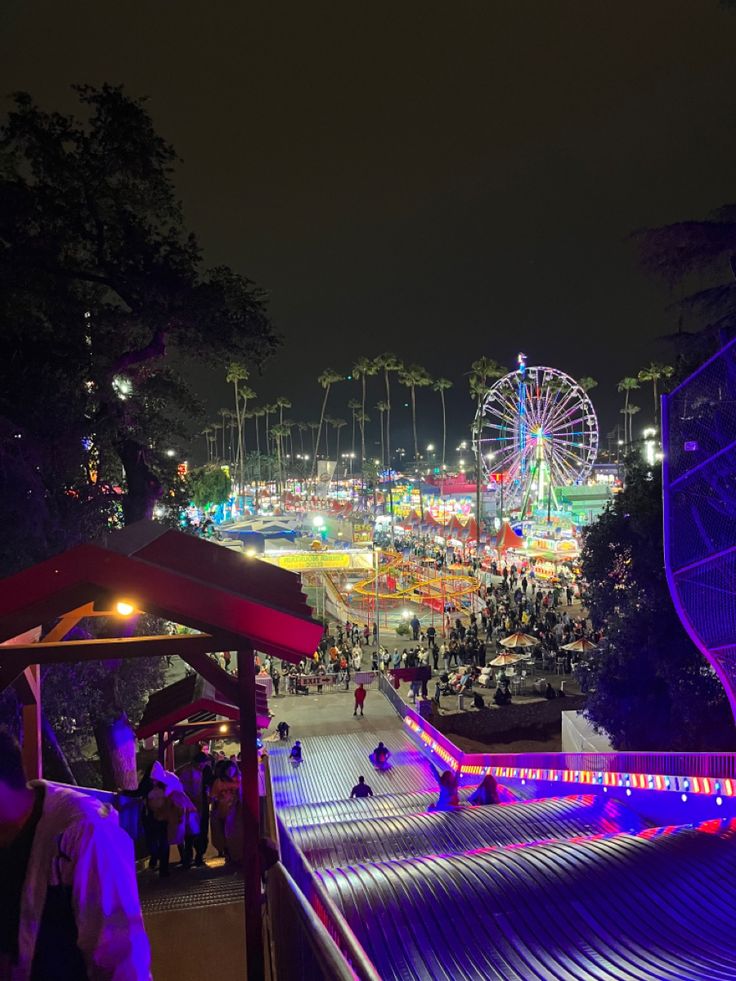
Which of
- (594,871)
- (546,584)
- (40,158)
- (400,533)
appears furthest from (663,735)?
(400,533)

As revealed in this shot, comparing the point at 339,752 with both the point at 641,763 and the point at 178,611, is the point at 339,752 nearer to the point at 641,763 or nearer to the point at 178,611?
the point at 641,763

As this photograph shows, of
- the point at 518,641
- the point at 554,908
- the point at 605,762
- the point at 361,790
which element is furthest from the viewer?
the point at 518,641

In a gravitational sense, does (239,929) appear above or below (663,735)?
above

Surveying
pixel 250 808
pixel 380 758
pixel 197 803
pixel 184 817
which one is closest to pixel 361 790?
pixel 380 758

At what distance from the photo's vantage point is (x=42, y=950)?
2.13 meters

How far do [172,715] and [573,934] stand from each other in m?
5.91

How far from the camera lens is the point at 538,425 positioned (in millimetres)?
45750

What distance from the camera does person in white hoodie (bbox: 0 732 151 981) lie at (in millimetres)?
→ 2074

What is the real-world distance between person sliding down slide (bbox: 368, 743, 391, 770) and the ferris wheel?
31.6 meters

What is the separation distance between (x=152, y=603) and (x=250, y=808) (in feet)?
5.15

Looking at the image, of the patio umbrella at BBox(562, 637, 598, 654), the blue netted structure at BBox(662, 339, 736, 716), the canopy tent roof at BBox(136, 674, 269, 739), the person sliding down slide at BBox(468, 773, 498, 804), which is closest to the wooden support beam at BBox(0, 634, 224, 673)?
the canopy tent roof at BBox(136, 674, 269, 739)

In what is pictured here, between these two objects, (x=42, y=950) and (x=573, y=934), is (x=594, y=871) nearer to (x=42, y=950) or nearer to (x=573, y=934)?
(x=573, y=934)

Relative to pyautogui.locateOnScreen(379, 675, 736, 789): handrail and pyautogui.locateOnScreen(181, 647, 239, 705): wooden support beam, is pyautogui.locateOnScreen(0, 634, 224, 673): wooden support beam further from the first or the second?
pyautogui.locateOnScreen(379, 675, 736, 789): handrail

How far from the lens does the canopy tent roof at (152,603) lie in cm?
→ 339
